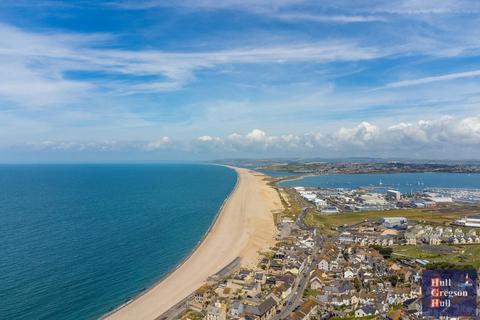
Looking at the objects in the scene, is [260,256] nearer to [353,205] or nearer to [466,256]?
[466,256]

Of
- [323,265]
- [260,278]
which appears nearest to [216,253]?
[260,278]

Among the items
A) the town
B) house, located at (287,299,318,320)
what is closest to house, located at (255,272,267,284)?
the town

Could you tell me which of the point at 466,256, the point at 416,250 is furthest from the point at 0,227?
the point at 466,256

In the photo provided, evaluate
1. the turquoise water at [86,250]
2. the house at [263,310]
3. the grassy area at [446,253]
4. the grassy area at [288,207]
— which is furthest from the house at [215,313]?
the grassy area at [288,207]

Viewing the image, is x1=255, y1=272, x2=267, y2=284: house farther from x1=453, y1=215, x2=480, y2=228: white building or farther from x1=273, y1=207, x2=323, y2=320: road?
x1=453, y1=215, x2=480, y2=228: white building

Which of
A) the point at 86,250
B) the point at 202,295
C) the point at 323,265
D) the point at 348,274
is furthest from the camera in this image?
the point at 86,250

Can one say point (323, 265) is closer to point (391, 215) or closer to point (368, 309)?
point (368, 309)

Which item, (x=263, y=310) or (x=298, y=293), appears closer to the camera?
(x=263, y=310)
